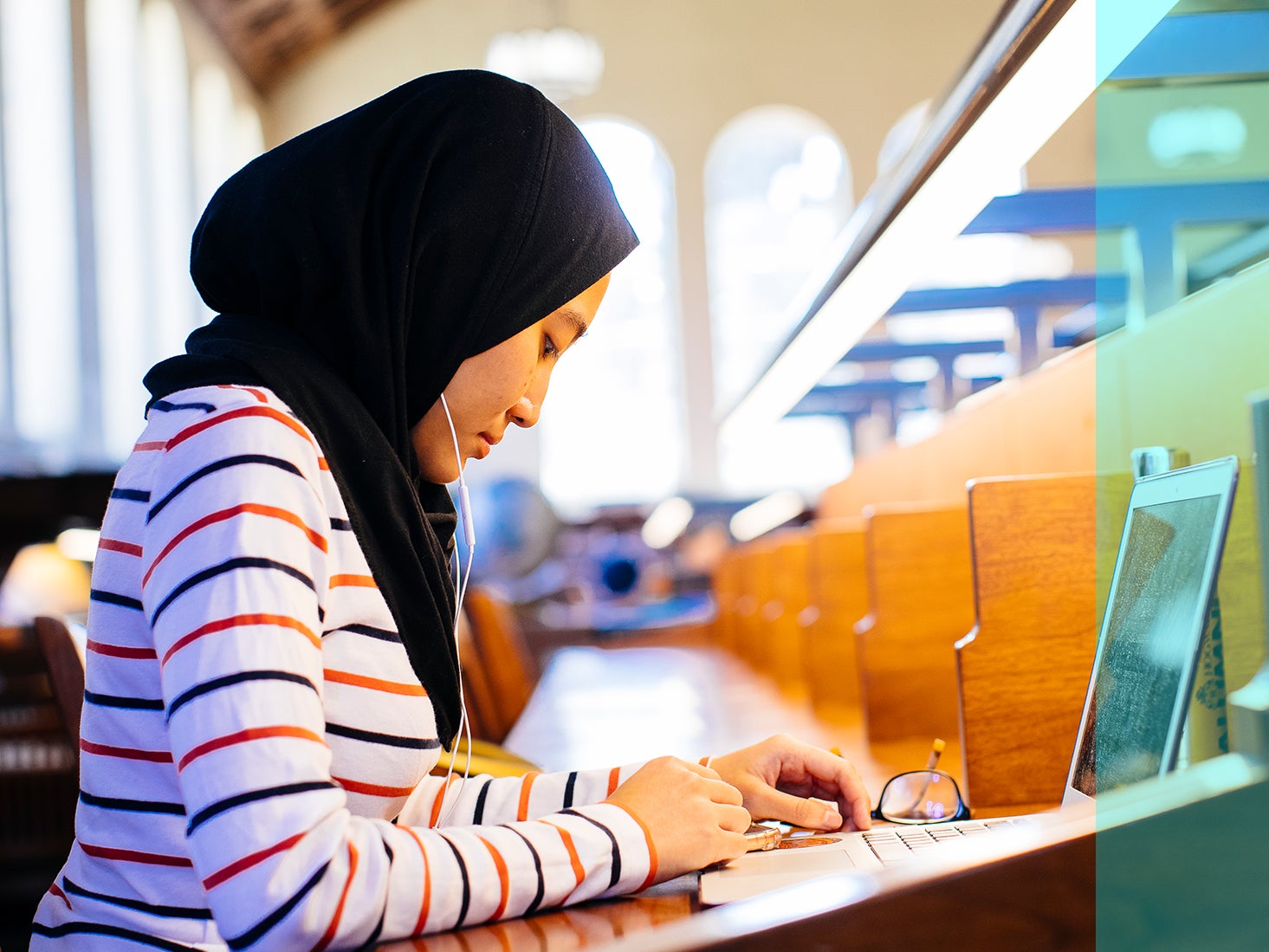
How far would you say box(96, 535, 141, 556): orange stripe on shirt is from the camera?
774mm

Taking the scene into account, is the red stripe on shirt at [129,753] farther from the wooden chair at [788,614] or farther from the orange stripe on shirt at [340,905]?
the wooden chair at [788,614]

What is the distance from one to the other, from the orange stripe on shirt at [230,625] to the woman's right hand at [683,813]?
0.83 ft

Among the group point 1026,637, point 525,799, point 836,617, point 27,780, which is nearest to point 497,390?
point 525,799

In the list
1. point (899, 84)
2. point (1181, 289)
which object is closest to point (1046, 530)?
point (1181, 289)

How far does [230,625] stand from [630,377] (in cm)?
1022

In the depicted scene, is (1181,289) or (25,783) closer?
(1181,289)

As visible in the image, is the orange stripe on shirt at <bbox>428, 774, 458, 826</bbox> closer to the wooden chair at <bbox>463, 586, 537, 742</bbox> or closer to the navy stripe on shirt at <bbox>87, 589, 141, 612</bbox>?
the navy stripe on shirt at <bbox>87, 589, 141, 612</bbox>

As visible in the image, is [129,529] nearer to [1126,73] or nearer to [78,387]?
[1126,73]

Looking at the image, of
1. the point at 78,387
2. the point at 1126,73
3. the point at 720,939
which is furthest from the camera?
the point at 78,387

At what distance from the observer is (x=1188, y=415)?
113 centimetres

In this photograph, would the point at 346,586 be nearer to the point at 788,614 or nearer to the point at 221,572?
the point at 221,572

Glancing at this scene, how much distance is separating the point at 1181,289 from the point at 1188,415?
0.89m

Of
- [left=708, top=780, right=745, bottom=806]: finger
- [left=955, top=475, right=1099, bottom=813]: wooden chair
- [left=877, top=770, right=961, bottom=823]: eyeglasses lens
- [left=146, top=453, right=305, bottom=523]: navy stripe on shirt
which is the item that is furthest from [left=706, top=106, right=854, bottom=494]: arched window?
[left=146, top=453, right=305, bottom=523]: navy stripe on shirt

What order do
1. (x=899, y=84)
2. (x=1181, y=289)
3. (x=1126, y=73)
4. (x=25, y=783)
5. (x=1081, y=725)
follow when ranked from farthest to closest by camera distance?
(x=899, y=84) → (x=25, y=783) → (x=1181, y=289) → (x=1126, y=73) → (x=1081, y=725)
